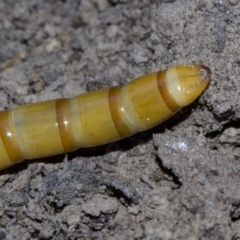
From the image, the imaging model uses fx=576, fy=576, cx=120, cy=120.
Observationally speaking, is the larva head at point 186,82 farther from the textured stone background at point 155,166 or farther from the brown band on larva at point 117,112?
the brown band on larva at point 117,112

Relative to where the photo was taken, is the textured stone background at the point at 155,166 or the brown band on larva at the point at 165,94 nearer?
the textured stone background at the point at 155,166

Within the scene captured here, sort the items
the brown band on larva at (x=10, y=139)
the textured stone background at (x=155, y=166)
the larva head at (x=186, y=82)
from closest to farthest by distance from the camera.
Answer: the textured stone background at (x=155, y=166)
the larva head at (x=186, y=82)
the brown band on larva at (x=10, y=139)

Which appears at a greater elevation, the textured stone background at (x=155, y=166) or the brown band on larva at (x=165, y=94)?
the brown band on larva at (x=165, y=94)

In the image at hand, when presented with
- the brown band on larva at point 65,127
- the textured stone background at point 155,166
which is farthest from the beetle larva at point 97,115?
the textured stone background at point 155,166

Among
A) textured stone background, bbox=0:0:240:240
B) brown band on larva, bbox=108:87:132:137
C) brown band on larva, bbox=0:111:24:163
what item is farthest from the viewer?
brown band on larva, bbox=0:111:24:163

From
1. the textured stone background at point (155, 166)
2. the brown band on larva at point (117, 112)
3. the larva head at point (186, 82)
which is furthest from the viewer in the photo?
the brown band on larva at point (117, 112)

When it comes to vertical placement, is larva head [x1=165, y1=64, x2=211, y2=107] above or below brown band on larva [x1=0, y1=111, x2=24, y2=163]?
above

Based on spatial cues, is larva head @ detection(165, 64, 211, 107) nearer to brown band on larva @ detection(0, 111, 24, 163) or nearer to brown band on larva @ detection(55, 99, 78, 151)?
brown band on larva @ detection(55, 99, 78, 151)

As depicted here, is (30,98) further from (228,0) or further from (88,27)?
(228,0)

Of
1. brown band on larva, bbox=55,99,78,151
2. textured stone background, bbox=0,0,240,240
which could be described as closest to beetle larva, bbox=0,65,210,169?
brown band on larva, bbox=55,99,78,151
